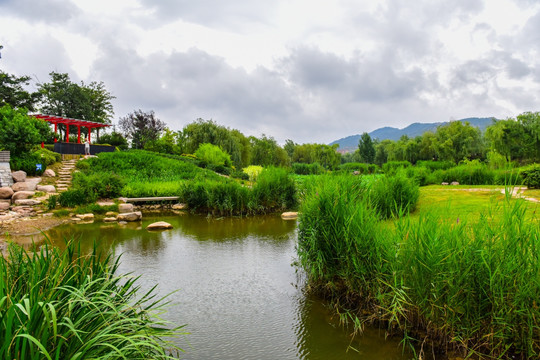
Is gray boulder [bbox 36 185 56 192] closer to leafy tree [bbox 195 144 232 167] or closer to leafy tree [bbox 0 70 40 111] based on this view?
leafy tree [bbox 195 144 232 167]

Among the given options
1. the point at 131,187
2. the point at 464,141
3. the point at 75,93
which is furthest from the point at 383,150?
the point at 131,187

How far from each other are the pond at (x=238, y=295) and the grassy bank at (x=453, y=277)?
468 mm

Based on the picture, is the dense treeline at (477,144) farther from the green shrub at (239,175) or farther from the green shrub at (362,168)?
the green shrub at (239,175)

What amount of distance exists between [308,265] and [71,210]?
10.3 meters

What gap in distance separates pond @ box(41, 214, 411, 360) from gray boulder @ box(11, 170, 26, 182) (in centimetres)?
666

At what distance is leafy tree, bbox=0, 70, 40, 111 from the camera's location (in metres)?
34.7

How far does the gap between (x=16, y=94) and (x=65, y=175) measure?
83.0 ft

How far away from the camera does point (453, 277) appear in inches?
127

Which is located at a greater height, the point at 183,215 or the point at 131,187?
the point at 131,187

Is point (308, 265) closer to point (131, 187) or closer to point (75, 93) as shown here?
point (131, 187)

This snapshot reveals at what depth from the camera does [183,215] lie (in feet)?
42.8

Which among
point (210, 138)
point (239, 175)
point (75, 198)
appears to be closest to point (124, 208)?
point (75, 198)

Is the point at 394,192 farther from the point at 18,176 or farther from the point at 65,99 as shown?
the point at 65,99

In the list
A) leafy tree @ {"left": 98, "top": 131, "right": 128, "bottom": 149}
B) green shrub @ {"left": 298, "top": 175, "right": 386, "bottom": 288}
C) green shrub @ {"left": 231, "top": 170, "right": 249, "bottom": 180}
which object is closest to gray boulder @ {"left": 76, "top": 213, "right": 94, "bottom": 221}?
green shrub @ {"left": 298, "top": 175, "right": 386, "bottom": 288}
